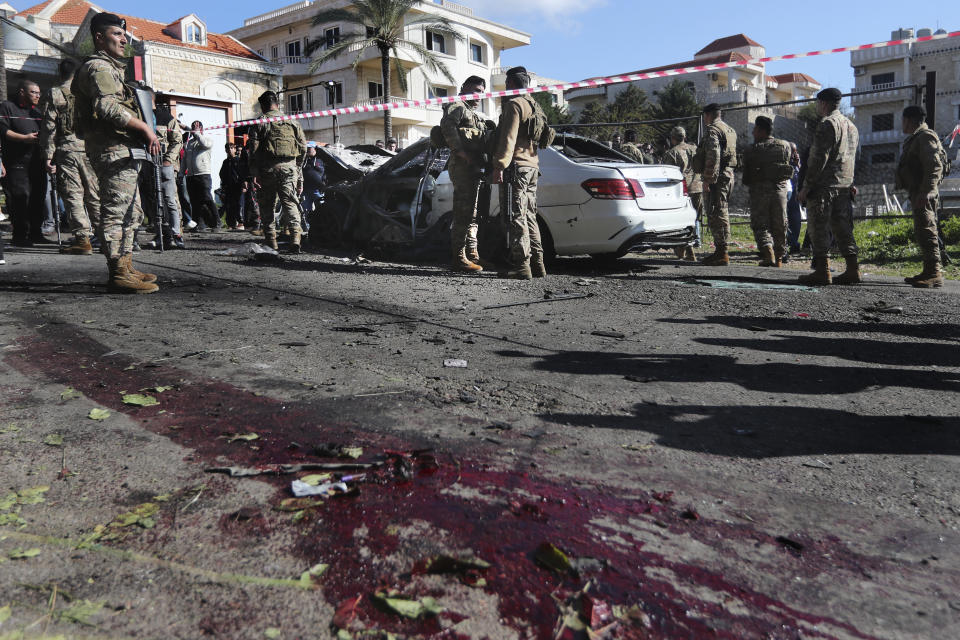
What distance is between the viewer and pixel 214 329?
4.77m

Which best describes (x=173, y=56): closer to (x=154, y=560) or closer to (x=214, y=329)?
(x=214, y=329)

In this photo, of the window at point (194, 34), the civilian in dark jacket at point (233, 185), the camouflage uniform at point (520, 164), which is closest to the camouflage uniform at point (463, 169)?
the camouflage uniform at point (520, 164)

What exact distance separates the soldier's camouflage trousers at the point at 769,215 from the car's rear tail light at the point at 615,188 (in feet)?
8.36

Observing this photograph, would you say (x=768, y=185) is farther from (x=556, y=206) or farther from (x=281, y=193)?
(x=281, y=193)

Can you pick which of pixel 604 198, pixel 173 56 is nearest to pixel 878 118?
pixel 173 56

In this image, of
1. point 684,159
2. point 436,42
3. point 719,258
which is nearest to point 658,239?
point 719,258

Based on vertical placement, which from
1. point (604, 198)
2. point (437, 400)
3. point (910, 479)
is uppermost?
point (604, 198)

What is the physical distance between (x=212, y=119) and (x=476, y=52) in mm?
24005

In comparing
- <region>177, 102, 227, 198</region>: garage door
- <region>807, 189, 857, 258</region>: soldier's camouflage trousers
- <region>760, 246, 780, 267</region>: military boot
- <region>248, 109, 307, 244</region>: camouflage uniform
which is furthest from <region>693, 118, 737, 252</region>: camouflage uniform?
<region>177, 102, 227, 198</region>: garage door

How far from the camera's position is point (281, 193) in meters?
9.12

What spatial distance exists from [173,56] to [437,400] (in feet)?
121

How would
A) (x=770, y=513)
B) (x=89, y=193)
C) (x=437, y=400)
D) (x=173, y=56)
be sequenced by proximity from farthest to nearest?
1. (x=173, y=56)
2. (x=89, y=193)
3. (x=437, y=400)
4. (x=770, y=513)

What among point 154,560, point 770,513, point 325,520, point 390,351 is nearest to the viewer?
point 154,560

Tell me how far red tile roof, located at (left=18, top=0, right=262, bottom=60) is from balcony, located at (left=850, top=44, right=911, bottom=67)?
45068mm
